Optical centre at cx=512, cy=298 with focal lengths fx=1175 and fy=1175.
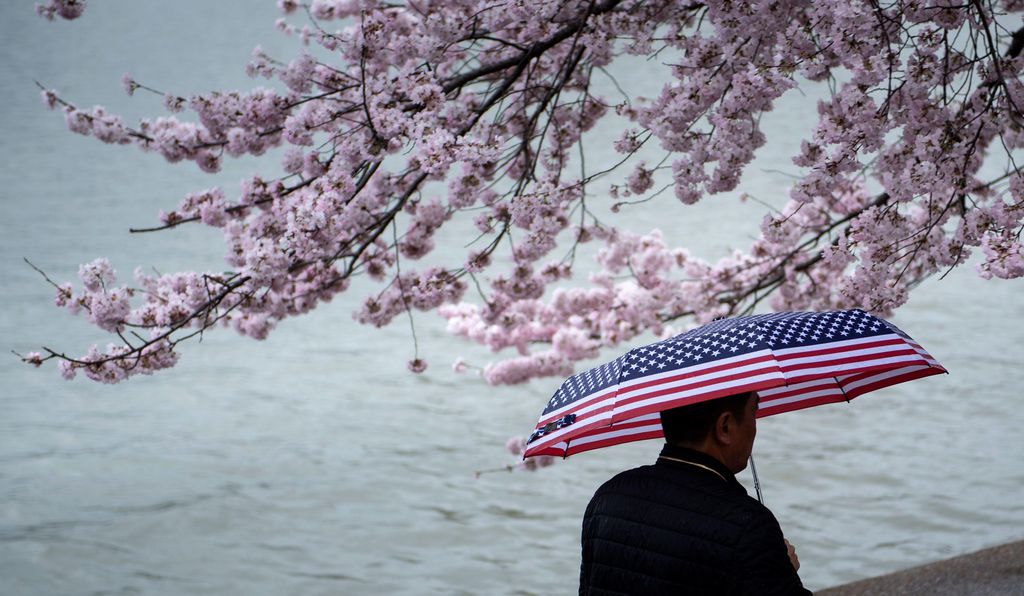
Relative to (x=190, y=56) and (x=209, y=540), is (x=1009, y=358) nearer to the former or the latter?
(x=209, y=540)

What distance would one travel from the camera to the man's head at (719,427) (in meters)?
2.19

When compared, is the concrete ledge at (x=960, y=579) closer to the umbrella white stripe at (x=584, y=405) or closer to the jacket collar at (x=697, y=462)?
the umbrella white stripe at (x=584, y=405)

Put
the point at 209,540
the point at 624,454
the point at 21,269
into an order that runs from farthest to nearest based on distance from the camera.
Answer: the point at 21,269 → the point at 624,454 → the point at 209,540

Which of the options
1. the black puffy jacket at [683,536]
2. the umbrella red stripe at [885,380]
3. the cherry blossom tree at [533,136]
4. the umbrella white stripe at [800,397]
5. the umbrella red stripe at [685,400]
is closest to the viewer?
the black puffy jacket at [683,536]

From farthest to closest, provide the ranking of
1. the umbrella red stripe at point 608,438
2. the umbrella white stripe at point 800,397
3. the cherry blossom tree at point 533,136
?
the cherry blossom tree at point 533,136 < the umbrella white stripe at point 800,397 < the umbrella red stripe at point 608,438

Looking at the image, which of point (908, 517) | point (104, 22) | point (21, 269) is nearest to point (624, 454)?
point (908, 517)

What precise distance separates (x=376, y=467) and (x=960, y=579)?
5161 millimetres

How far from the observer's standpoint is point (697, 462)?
2170mm

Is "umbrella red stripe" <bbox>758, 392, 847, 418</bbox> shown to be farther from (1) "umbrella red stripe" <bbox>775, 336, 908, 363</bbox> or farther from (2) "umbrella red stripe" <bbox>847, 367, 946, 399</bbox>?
(1) "umbrella red stripe" <bbox>775, 336, 908, 363</bbox>

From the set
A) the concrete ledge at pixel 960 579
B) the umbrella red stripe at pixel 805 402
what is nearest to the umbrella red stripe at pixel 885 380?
the umbrella red stripe at pixel 805 402

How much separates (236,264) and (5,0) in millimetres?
42115

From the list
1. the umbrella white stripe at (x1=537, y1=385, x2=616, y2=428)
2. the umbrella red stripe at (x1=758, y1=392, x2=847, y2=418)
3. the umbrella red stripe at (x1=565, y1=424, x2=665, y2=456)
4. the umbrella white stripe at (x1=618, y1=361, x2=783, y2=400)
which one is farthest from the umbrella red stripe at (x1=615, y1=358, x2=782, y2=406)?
the umbrella red stripe at (x1=758, y1=392, x2=847, y2=418)

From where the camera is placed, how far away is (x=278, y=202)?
15.5 feet

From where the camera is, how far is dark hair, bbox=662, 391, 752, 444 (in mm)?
2217
